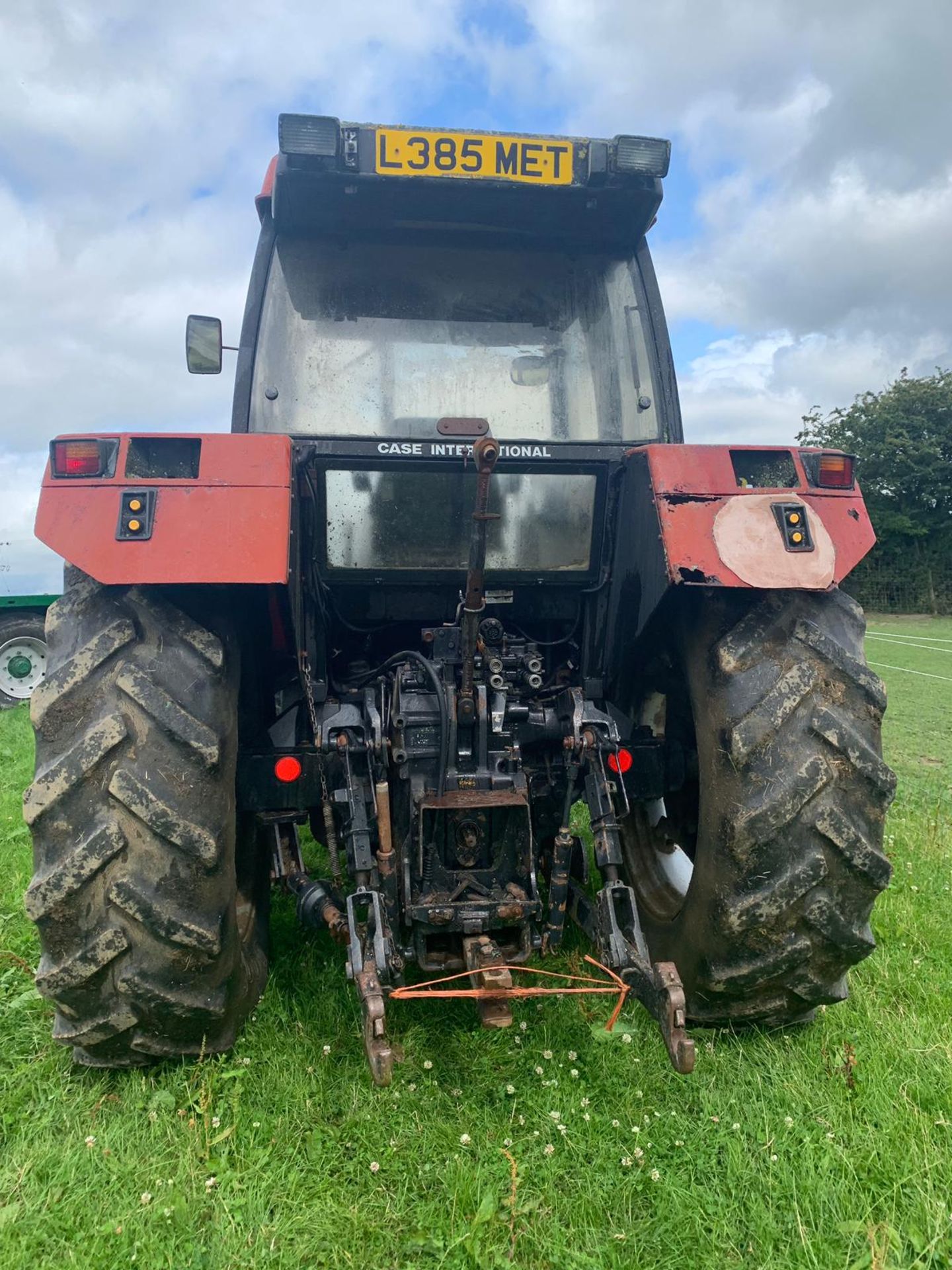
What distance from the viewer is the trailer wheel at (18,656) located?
34.7ft

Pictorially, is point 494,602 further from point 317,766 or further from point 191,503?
point 191,503

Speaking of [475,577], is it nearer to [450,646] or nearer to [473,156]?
[450,646]

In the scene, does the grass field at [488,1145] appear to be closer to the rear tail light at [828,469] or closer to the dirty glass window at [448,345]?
the rear tail light at [828,469]

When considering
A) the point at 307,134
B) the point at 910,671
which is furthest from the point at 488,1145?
the point at 910,671

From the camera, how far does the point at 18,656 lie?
35.1ft

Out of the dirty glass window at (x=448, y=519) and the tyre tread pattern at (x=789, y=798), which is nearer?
the tyre tread pattern at (x=789, y=798)

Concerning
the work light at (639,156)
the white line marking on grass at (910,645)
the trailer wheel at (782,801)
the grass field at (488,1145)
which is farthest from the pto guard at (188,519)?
the white line marking on grass at (910,645)

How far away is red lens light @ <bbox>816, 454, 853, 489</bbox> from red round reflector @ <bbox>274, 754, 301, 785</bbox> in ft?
5.92

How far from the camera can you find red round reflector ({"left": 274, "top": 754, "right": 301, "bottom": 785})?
2.88 m

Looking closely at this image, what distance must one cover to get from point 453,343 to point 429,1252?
275 cm

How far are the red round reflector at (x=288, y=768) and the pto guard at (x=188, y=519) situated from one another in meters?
0.83

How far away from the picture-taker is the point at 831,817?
235 cm

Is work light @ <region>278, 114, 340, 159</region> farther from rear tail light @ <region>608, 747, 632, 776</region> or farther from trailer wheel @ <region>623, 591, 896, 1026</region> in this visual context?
rear tail light @ <region>608, 747, 632, 776</region>

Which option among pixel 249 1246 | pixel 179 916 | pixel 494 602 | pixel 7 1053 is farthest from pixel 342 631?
pixel 249 1246
